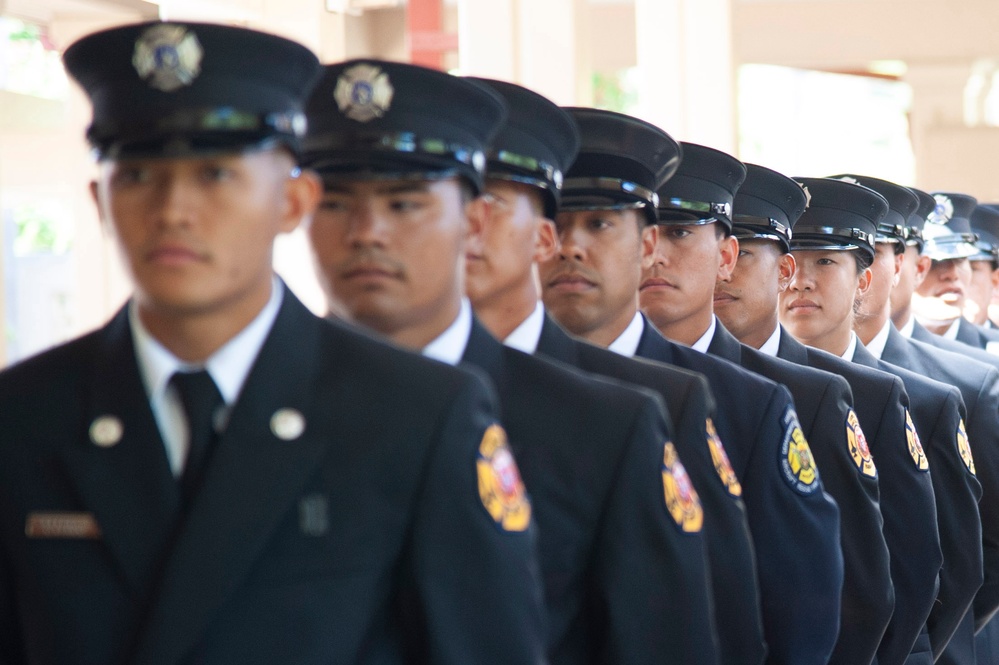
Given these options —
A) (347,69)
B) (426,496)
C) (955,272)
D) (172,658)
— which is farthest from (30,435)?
(955,272)

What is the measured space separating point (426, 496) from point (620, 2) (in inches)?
354

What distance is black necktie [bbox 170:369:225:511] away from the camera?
1.90 meters

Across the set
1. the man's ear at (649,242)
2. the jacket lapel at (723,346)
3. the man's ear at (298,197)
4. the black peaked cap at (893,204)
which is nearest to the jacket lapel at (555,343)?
the man's ear at (649,242)

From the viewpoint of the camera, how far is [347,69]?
2.30 metres

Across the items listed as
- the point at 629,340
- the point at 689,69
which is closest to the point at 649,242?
the point at 629,340

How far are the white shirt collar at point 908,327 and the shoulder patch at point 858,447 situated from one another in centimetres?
190

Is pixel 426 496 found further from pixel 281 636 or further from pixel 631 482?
pixel 631 482

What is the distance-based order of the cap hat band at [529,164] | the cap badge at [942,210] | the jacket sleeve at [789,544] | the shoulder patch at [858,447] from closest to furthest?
1. the cap hat band at [529,164]
2. the jacket sleeve at [789,544]
3. the shoulder patch at [858,447]
4. the cap badge at [942,210]

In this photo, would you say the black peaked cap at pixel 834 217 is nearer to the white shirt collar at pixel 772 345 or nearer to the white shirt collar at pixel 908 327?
the white shirt collar at pixel 772 345

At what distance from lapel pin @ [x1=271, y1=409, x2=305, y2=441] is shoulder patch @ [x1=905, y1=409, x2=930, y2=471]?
243 centimetres

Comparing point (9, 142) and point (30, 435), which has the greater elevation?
A: point (9, 142)

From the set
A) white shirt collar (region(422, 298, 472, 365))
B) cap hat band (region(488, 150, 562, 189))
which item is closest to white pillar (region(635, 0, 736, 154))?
cap hat band (region(488, 150, 562, 189))

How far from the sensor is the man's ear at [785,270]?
4.12 metres

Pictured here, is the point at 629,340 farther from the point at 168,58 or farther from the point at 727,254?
the point at 168,58
